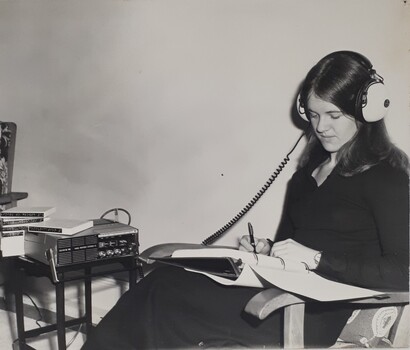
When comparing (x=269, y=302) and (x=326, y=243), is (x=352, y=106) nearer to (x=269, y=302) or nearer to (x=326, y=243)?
(x=326, y=243)

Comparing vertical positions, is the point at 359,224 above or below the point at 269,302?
above

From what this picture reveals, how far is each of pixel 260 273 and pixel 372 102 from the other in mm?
623

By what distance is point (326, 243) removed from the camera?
1.59 m

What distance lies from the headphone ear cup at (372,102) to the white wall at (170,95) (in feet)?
0.29

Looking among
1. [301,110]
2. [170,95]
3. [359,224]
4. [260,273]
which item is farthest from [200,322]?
[170,95]

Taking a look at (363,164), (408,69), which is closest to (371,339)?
(363,164)

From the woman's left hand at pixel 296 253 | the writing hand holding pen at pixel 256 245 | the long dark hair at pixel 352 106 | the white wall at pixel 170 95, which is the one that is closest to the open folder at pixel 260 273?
the woman's left hand at pixel 296 253

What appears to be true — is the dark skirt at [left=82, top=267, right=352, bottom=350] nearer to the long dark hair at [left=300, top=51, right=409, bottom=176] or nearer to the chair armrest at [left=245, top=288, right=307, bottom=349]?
the chair armrest at [left=245, top=288, right=307, bottom=349]

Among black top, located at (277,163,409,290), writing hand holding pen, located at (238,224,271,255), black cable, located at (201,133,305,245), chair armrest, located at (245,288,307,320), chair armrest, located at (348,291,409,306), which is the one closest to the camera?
chair armrest, located at (245,288,307,320)

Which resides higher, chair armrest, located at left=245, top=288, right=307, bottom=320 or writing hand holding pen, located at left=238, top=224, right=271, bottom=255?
writing hand holding pen, located at left=238, top=224, right=271, bottom=255

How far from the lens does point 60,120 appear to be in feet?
8.32

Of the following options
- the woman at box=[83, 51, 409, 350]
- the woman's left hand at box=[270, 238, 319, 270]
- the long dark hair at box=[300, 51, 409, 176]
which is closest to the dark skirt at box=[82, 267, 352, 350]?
the woman at box=[83, 51, 409, 350]

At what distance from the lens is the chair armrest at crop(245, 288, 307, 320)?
1.20m

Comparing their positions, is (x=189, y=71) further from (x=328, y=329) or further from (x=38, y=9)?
(x=328, y=329)
